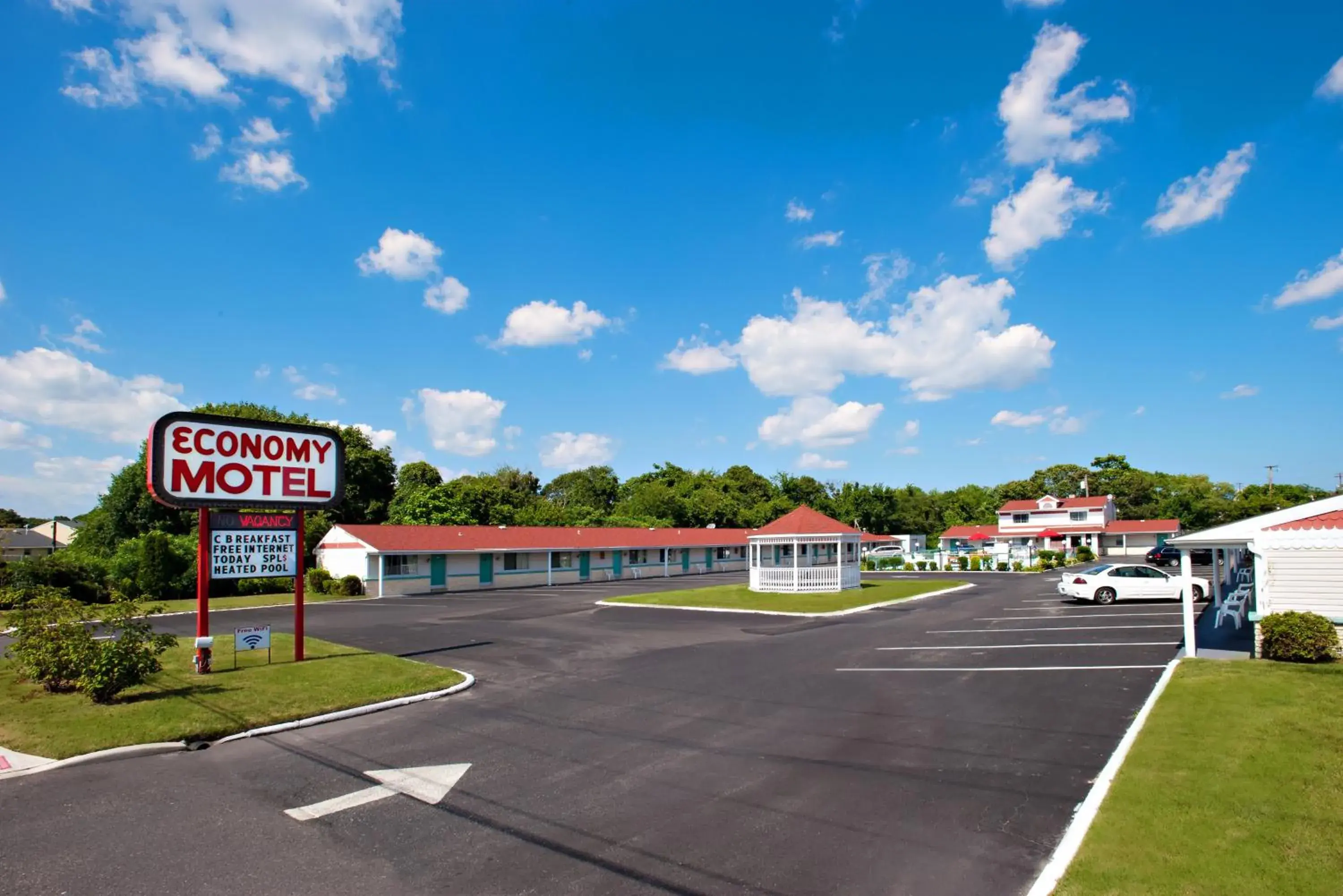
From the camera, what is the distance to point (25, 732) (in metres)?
10.6

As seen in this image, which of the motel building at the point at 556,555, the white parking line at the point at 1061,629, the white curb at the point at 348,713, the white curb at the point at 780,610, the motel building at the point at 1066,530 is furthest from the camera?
the motel building at the point at 1066,530

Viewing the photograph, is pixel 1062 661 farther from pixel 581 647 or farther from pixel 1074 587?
pixel 1074 587

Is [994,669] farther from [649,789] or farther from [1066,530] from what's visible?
[1066,530]

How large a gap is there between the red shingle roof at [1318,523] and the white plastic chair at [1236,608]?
18.8 feet

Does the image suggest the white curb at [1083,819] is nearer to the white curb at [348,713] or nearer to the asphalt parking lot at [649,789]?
the asphalt parking lot at [649,789]

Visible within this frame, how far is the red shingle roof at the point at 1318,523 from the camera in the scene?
1385 centimetres

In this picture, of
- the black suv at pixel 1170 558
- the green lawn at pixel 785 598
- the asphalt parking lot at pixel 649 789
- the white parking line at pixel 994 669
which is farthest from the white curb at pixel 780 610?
the black suv at pixel 1170 558

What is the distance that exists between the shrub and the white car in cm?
3561

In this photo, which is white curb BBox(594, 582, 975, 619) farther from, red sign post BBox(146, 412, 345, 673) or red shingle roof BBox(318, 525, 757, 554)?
red sign post BBox(146, 412, 345, 673)

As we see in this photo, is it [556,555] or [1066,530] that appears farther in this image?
[1066,530]

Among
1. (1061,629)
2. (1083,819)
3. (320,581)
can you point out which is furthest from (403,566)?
(1083,819)

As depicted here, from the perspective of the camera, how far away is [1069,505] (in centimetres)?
7644

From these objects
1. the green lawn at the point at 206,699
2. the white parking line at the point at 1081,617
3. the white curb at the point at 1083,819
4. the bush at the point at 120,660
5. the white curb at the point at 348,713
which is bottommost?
the white parking line at the point at 1081,617

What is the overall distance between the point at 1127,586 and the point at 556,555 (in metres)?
32.3
